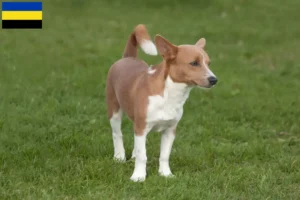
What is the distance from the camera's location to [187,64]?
5316 mm

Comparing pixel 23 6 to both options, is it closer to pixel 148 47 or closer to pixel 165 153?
pixel 148 47

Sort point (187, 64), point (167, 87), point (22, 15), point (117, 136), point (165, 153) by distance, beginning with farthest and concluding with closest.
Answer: point (22, 15), point (117, 136), point (165, 153), point (167, 87), point (187, 64)

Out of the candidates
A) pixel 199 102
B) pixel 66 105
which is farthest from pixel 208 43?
pixel 66 105

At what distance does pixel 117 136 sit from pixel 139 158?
62 centimetres

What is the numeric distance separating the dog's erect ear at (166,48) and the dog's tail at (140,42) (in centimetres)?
49

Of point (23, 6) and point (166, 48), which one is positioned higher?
point (166, 48)

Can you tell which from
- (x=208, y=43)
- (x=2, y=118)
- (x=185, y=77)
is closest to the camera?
(x=185, y=77)

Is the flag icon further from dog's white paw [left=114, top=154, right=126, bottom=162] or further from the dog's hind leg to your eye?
dog's white paw [left=114, top=154, right=126, bottom=162]

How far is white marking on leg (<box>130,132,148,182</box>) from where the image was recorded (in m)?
5.61

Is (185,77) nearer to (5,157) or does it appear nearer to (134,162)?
(134,162)

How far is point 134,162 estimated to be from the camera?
614 centimetres

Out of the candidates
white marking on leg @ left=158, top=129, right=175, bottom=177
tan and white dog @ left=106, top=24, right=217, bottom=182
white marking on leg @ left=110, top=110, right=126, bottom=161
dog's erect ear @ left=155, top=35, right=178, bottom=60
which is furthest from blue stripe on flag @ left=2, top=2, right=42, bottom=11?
dog's erect ear @ left=155, top=35, right=178, bottom=60

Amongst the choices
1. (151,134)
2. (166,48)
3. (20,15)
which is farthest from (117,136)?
(20,15)

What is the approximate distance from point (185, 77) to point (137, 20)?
910 cm
